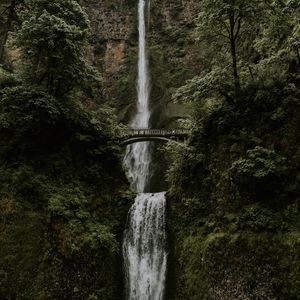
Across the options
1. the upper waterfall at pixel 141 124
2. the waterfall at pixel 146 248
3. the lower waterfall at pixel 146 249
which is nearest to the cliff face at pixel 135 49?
the upper waterfall at pixel 141 124

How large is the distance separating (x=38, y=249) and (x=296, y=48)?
12.4 m

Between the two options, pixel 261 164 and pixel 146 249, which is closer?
pixel 261 164

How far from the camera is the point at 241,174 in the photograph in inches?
507

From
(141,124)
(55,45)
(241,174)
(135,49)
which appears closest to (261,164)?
(241,174)

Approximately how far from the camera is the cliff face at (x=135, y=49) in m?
35.2

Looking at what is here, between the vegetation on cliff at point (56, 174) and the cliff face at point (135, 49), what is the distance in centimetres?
1510

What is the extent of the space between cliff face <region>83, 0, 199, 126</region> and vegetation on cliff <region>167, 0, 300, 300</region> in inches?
641

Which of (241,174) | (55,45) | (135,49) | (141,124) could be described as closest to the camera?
(241,174)

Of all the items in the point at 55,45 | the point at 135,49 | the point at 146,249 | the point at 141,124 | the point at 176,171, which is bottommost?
the point at 146,249

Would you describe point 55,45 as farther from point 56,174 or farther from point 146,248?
point 146,248

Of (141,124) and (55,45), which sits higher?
(141,124)

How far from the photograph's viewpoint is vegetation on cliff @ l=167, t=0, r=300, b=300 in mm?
11742

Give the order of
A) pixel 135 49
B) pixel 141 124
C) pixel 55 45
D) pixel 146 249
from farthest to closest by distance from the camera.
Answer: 1. pixel 135 49
2. pixel 141 124
3. pixel 146 249
4. pixel 55 45

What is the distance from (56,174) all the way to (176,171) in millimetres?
5475
